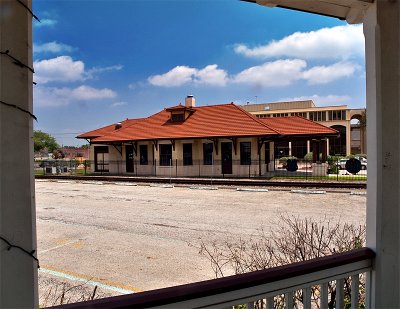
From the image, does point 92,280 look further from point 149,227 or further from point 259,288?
point 259,288

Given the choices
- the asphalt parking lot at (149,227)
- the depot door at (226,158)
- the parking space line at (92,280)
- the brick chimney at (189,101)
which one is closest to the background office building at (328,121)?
the brick chimney at (189,101)

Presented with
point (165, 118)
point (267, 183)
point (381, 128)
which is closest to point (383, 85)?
point (381, 128)

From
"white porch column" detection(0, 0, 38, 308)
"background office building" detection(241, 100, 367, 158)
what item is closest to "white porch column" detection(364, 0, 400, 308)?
"white porch column" detection(0, 0, 38, 308)

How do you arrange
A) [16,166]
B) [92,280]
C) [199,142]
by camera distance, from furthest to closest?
[199,142]
[92,280]
[16,166]

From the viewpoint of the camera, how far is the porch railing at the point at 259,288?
1.48m

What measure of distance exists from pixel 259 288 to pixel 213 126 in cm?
2422

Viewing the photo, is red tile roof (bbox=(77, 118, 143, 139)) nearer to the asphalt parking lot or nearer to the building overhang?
the asphalt parking lot

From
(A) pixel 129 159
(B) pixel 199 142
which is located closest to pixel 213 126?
(B) pixel 199 142

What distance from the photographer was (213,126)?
84.5 ft

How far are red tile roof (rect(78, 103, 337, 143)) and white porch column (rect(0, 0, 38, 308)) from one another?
21.1 m

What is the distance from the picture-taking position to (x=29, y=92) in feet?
4.51

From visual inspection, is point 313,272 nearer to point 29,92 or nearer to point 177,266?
point 29,92

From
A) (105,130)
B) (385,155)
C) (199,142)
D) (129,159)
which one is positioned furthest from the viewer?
(105,130)

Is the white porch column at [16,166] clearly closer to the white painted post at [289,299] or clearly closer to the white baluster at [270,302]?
the white baluster at [270,302]
